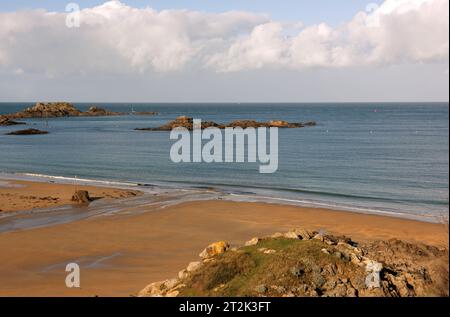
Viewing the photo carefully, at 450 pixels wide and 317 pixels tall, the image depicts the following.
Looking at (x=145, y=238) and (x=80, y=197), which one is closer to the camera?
(x=145, y=238)

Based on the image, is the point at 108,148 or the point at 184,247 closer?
the point at 184,247

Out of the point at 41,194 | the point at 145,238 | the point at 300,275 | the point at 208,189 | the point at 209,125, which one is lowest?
the point at 145,238

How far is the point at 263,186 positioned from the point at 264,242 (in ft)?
83.0

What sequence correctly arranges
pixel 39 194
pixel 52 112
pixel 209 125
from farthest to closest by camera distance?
pixel 52 112, pixel 209 125, pixel 39 194

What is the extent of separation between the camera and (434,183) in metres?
43.3

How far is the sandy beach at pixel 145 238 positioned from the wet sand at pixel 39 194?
35.1 inches

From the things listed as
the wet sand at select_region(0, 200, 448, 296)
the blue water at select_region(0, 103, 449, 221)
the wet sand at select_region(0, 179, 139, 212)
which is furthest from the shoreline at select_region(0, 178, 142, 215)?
the blue water at select_region(0, 103, 449, 221)

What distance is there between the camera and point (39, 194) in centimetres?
3856

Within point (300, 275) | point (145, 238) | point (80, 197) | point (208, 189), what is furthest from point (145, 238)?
point (208, 189)

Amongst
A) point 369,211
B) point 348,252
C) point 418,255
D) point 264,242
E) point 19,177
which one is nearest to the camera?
point 348,252

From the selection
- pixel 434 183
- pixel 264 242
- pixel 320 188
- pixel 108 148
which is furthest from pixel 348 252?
pixel 108 148

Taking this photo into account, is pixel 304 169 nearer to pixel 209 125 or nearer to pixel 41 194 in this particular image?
pixel 41 194
